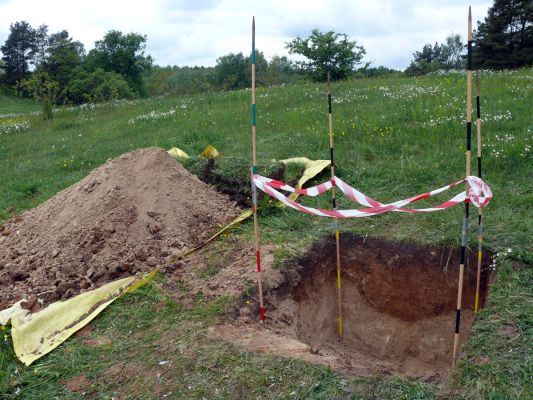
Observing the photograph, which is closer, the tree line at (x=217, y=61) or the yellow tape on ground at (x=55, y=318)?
the yellow tape on ground at (x=55, y=318)

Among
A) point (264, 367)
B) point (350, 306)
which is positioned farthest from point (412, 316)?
point (264, 367)

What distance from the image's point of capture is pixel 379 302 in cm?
523

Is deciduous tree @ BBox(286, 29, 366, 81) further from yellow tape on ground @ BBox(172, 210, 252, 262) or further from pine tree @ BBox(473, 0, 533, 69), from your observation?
yellow tape on ground @ BBox(172, 210, 252, 262)

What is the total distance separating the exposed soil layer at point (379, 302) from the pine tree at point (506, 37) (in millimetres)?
25095

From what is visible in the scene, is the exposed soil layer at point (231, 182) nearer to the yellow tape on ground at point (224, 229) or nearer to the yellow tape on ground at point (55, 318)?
the yellow tape on ground at point (224, 229)

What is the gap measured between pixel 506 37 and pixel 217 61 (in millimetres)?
25852

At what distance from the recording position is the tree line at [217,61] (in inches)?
947

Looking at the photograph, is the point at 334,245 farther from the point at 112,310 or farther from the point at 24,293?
the point at 24,293

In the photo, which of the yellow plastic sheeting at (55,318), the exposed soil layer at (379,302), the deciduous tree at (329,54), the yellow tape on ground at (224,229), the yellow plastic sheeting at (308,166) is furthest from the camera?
the deciduous tree at (329,54)

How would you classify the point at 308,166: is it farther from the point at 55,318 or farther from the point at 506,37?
the point at 506,37

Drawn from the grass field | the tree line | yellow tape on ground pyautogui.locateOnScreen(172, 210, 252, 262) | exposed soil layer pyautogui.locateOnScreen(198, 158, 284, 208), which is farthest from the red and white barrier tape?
the tree line

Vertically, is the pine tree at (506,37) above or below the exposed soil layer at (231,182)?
above

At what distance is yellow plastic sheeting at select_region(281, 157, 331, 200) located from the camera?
21.9 ft

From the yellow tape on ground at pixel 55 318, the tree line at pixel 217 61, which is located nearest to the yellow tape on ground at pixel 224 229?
the yellow tape on ground at pixel 55 318
